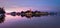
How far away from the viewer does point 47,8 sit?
1223 millimetres

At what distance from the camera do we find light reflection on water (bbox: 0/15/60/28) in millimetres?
1187

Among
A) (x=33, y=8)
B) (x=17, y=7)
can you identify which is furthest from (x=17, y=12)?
(x=33, y=8)

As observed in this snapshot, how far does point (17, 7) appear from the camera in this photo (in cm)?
120

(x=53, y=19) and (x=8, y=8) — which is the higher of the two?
(x=8, y=8)

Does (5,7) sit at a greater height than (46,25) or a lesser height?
greater

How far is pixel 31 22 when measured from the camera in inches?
47.7

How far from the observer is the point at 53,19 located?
1244 millimetres

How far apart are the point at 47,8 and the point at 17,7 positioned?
277 mm

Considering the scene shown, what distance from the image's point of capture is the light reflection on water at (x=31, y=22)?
3.89 ft

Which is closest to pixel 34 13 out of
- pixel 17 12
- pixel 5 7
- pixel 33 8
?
pixel 33 8

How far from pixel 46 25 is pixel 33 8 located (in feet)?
0.66

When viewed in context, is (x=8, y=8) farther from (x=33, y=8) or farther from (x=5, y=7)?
(x=33, y=8)

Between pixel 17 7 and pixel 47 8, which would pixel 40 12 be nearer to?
pixel 47 8

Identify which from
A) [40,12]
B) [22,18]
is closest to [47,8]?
[40,12]
